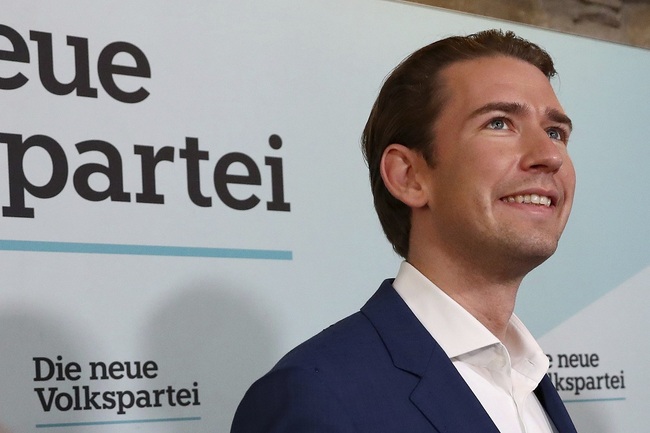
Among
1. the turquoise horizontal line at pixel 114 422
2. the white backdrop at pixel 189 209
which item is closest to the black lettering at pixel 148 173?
the white backdrop at pixel 189 209

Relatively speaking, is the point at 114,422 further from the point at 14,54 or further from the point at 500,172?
the point at 500,172

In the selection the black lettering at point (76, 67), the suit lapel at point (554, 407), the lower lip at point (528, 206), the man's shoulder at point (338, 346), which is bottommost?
the suit lapel at point (554, 407)

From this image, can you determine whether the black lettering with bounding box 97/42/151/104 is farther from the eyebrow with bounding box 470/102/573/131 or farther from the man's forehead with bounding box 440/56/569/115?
the eyebrow with bounding box 470/102/573/131

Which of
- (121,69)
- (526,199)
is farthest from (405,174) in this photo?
(121,69)

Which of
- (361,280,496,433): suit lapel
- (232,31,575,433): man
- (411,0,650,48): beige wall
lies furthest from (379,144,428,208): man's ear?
(411,0,650,48): beige wall

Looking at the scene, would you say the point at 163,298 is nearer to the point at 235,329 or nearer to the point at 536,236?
the point at 235,329

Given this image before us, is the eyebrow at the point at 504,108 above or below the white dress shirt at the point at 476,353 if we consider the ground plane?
above

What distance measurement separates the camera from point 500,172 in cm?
201

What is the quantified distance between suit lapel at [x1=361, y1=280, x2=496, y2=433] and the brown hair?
0.94 ft

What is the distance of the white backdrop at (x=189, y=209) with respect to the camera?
249 cm

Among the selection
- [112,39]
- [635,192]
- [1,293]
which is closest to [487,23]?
[635,192]

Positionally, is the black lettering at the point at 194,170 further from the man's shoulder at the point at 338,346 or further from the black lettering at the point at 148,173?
the man's shoulder at the point at 338,346

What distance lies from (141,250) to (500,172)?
1027 mm

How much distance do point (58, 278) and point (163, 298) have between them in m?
0.28
